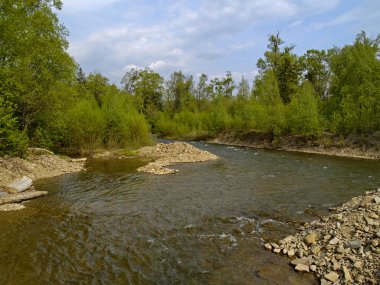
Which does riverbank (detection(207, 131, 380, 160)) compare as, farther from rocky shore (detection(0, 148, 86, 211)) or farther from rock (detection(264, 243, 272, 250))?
rocky shore (detection(0, 148, 86, 211))

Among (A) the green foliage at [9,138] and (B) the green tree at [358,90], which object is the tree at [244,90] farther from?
(A) the green foliage at [9,138]

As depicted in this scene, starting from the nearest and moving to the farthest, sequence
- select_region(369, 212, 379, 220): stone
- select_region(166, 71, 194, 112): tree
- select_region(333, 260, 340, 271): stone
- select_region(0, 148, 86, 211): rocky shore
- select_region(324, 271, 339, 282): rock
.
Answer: select_region(324, 271, 339, 282): rock → select_region(333, 260, 340, 271): stone → select_region(369, 212, 379, 220): stone → select_region(0, 148, 86, 211): rocky shore → select_region(166, 71, 194, 112): tree

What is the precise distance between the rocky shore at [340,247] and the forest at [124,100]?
17598 mm

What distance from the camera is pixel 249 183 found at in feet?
61.7

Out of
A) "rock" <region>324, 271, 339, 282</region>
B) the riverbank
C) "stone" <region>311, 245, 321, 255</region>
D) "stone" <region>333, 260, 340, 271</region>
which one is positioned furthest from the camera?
the riverbank

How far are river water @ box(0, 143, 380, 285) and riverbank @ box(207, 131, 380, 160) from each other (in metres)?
11.9

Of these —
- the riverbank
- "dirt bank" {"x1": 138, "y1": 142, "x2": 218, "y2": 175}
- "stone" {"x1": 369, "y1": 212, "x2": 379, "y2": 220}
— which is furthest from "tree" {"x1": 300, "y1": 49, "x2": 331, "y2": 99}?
"stone" {"x1": 369, "y1": 212, "x2": 379, "y2": 220}

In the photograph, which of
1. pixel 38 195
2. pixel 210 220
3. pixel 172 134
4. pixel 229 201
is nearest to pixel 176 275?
pixel 210 220

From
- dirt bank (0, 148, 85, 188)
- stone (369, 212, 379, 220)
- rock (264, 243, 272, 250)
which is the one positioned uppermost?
dirt bank (0, 148, 85, 188)

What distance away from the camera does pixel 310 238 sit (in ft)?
30.6

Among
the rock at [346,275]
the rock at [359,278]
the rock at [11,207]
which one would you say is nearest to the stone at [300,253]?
the rock at [346,275]

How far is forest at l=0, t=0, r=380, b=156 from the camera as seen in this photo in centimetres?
2189

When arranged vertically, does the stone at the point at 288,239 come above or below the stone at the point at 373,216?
below

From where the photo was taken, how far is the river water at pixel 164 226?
26.8 ft
